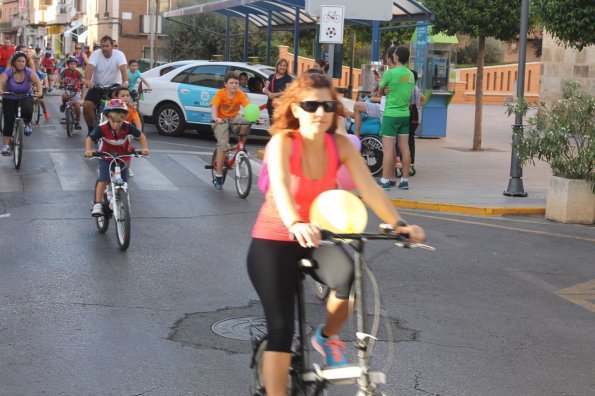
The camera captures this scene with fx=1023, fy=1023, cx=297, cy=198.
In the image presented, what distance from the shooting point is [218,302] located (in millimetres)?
7449

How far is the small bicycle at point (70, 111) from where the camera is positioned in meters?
20.4

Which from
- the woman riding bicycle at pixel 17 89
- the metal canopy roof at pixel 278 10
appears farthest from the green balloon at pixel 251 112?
the metal canopy roof at pixel 278 10

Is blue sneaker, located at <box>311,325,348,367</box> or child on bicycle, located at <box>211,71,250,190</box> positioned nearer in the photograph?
blue sneaker, located at <box>311,325,348,367</box>

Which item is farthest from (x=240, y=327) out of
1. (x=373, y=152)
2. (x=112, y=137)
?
(x=373, y=152)

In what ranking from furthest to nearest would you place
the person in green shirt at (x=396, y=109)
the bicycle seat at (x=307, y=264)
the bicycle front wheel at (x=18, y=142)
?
the bicycle front wheel at (x=18, y=142) → the person in green shirt at (x=396, y=109) → the bicycle seat at (x=307, y=264)

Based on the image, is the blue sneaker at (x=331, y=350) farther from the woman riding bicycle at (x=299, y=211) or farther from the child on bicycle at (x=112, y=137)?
the child on bicycle at (x=112, y=137)

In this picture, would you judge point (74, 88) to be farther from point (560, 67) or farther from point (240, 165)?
point (560, 67)

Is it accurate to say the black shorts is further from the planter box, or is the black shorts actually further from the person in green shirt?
the planter box

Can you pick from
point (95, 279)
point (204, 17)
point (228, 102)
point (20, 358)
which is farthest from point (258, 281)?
point (204, 17)

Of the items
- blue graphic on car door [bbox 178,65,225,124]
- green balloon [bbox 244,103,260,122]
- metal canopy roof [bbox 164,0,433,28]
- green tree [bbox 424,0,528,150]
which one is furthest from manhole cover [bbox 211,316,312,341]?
blue graphic on car door [bbox 178,65,225,124]

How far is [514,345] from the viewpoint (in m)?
6.57

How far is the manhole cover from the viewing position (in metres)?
6.52

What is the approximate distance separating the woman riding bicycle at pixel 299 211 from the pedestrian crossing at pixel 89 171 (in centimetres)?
901

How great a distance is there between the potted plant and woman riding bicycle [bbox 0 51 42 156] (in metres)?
7.50
